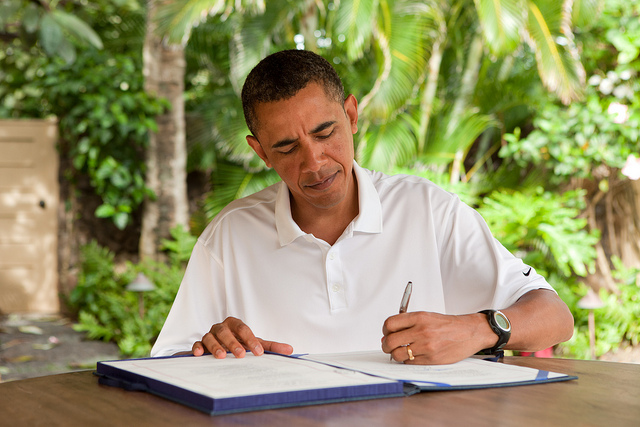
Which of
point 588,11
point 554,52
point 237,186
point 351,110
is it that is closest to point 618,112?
point 554,52

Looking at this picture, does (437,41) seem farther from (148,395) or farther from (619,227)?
(148,395)

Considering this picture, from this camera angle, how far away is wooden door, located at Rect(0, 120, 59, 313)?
7086 mm

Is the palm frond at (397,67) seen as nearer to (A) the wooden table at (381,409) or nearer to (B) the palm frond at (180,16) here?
(B) the palm frond at (180,16)

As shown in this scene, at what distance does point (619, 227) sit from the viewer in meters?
6.11

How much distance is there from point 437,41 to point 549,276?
2706mm

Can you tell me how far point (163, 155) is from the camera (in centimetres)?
637

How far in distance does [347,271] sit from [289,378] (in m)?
0.71

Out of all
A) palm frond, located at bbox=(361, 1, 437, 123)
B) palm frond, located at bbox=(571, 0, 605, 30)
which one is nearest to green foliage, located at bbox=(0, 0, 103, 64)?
palm frond, located at bbox=(361, 1, 437, 123)

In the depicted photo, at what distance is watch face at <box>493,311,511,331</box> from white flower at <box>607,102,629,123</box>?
4955mm

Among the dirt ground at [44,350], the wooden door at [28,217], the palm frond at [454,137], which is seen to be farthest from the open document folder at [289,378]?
the wooden door at [28,217]

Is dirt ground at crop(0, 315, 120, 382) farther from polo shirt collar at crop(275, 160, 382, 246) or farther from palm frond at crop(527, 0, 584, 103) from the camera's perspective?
palm frond at crop(527, 0, 584, 103)

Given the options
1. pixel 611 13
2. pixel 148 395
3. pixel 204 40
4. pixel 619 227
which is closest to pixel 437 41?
pixel 611 13

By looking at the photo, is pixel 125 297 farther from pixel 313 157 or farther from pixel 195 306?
pixel 313 157

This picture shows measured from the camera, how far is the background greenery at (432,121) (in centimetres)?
579
